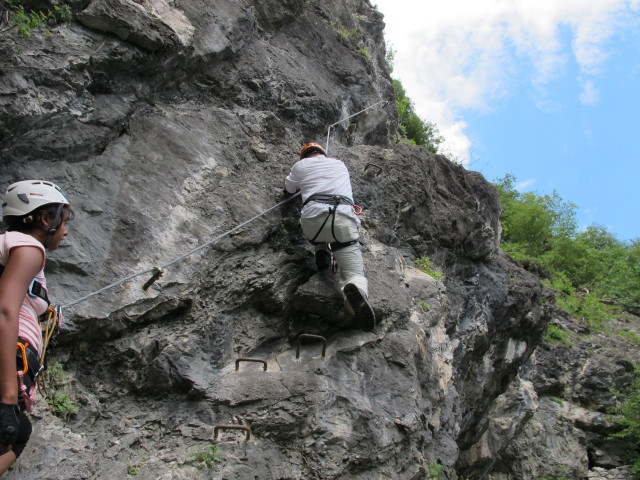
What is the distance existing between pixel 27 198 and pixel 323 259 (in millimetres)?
3349

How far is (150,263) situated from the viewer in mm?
5105

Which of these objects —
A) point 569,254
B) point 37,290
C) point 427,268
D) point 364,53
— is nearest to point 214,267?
point 37,290

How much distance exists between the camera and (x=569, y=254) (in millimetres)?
25797

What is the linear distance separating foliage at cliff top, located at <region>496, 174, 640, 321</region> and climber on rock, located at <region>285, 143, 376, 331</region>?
519 inches

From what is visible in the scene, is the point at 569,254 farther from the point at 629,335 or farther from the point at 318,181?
the point at 318,181

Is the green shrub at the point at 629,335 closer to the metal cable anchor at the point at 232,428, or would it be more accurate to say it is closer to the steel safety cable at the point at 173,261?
the steel safety cable at the point at 173,261

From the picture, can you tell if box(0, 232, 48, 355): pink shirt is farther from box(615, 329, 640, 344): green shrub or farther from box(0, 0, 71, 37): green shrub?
box(615, 329, 640, 344): green shrub

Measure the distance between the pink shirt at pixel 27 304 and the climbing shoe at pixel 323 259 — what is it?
3.31 m

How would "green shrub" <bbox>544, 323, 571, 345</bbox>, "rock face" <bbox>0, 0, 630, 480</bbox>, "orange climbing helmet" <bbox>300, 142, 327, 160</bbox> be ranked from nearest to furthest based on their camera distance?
"rock face" <bbox>0, 0, 630, 480</bbox>, "orange climbing helmet" <bbox>300, 142, 327, 160</bbox>, "green shrub" <bbox>544, 323, 571, 345</bbox>

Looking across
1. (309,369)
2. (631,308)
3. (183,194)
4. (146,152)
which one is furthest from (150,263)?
(631,308)

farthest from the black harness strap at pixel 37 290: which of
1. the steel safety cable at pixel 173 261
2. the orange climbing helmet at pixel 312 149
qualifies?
the orange climbing helmet at pixel 312 149

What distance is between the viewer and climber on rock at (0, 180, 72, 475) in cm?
262

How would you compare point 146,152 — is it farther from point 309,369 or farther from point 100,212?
point 309,369

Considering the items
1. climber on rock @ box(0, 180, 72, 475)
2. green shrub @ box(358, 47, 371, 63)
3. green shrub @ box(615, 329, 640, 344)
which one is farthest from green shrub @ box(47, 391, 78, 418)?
green shrub @ box(615, 329, 640, 344)
